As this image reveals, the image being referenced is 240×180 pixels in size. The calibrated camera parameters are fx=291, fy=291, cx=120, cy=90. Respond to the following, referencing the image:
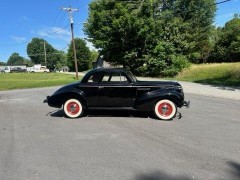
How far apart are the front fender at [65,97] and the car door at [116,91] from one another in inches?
23.3

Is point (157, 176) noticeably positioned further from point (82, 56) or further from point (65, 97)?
point (82, 56)

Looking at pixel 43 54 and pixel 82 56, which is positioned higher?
pixel 43 54

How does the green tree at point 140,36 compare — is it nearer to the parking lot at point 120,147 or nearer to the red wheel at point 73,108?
the red wheel at point 73,108

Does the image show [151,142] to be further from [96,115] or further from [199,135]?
[96,115]

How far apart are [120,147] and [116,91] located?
3.29m

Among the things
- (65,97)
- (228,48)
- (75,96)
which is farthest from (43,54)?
(75,96)

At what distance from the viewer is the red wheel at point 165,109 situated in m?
9.05

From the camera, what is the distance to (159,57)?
1373 inches

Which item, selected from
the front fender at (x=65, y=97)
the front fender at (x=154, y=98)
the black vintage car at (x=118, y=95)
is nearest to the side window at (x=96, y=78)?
the black vintage car at (x=118, y=95)

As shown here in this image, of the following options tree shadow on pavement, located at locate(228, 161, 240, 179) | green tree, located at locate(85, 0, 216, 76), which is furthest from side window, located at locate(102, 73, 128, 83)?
green tree, located at locate(85, 0, 216, 76)

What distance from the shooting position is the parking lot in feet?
15.7

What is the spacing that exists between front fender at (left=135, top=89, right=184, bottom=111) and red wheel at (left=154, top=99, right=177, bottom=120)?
12 centimetres

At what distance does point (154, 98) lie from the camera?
355 inches

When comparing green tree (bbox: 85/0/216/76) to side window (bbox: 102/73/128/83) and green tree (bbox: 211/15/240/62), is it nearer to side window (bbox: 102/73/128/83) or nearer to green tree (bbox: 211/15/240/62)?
green tree (bbox: 211/15/240/62)
